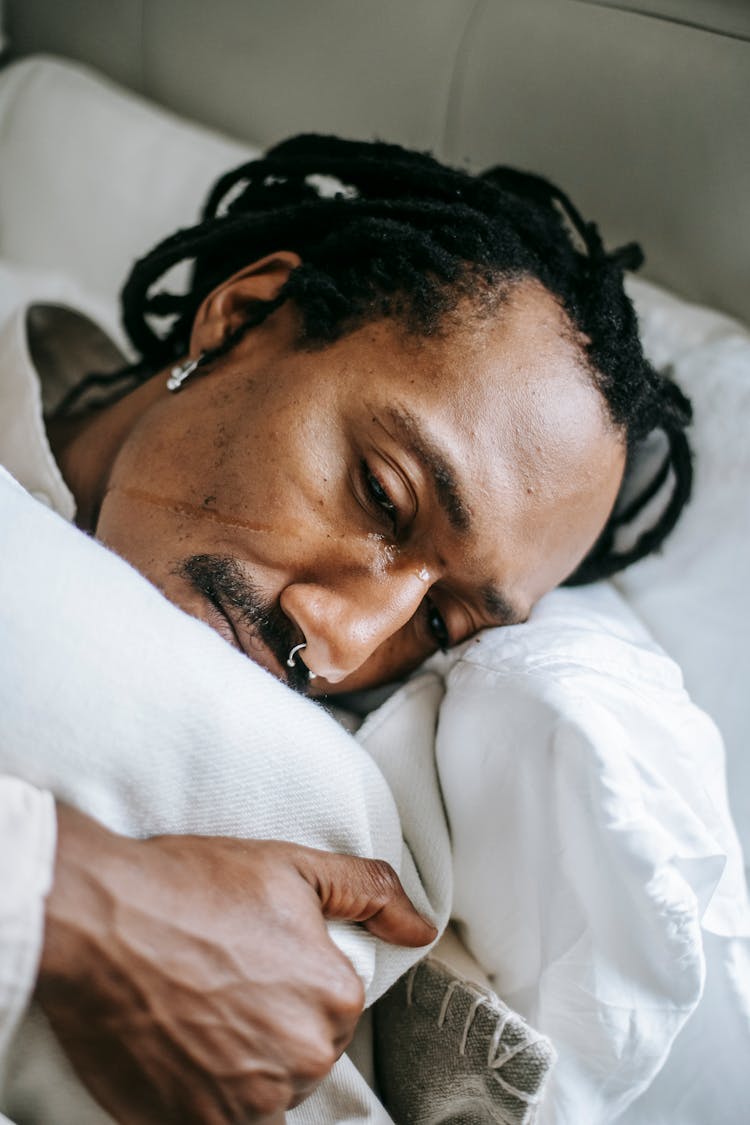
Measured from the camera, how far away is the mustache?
0.76 meters

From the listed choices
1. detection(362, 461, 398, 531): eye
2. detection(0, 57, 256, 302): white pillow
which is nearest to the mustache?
detection(362, 461, 398, 531): eye

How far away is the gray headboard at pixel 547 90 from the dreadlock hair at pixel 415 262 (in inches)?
3.6

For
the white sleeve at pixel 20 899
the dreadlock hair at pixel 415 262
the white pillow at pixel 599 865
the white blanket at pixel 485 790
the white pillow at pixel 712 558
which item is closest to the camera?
the white sleeve at pixel 20 899

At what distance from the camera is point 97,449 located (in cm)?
→ 100

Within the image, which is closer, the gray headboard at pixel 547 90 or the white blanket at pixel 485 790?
the white blanket at pixel 485 790

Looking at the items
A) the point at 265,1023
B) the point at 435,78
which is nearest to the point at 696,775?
the point at 265,1023

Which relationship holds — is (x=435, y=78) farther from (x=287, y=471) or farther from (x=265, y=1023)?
(x=265, y=1023)

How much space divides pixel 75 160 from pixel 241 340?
902 mm

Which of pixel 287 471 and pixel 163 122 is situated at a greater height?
pixel 163 122

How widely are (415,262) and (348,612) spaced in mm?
386

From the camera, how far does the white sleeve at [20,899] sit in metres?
0.46

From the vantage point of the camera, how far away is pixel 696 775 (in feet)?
2.66

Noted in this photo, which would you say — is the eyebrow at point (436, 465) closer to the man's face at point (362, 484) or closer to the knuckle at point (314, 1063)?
the man's face at point (362, 484)

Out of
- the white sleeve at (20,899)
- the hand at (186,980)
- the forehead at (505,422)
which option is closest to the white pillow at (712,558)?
the forehead at (505,422)
